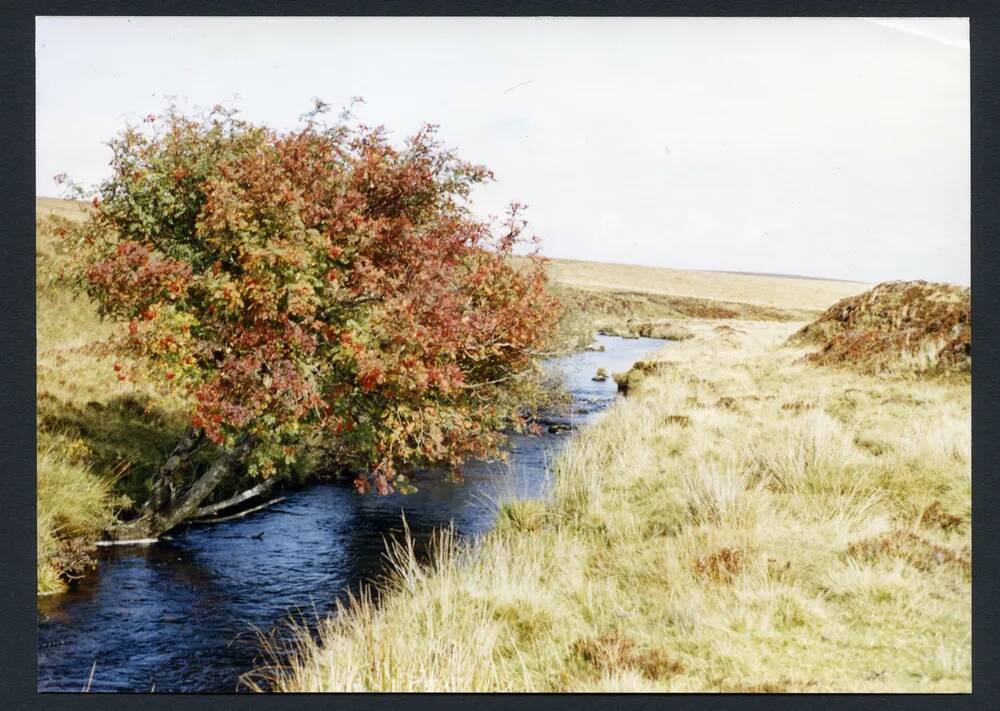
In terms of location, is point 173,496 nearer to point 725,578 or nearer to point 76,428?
point 76,428

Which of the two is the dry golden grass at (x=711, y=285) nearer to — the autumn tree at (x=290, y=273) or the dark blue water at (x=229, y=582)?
the autumn tree at (x=290, y=273)

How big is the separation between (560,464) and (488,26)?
20.3 ft

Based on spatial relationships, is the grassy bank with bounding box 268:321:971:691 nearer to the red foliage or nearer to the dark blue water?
the dark blue water

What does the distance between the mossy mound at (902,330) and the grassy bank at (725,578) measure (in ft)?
1.16

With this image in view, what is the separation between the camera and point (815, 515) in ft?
30.0

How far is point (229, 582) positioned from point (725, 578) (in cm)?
571

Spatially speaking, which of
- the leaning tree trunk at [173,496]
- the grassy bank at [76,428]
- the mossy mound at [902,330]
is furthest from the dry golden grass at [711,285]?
the grassy bank at [76,428]

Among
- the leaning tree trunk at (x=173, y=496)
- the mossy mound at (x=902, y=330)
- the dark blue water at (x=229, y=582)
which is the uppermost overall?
the mossy mound at (x=902, y=330)

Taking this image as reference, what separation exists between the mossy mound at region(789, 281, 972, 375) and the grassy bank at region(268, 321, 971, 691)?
354mm

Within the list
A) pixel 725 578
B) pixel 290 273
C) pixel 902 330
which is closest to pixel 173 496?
pixel 290 273

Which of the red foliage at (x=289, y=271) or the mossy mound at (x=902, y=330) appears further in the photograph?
→ the mossy mound at (x=902, y=330)

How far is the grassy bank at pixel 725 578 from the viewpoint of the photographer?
290 inches

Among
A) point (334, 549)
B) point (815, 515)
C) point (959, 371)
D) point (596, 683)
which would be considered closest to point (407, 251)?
point (334, 549)

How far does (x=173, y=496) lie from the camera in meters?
10.8
